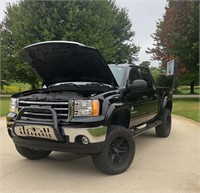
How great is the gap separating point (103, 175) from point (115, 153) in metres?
0.39

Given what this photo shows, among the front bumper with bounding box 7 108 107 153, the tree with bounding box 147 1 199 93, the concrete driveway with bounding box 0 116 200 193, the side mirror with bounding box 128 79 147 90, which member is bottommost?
the concrete driveway with bounding box 0 116 200 193

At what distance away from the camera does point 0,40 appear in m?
20.9

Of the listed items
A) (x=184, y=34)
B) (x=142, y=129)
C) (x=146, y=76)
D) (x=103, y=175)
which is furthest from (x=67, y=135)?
(x=184, y=34)

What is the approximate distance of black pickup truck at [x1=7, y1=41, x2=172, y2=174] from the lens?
3.83 meters

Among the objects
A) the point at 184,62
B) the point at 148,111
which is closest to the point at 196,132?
the point at 148,111

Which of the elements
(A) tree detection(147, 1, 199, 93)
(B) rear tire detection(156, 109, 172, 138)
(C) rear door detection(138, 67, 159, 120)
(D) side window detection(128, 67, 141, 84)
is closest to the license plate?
(D) side window detection(128, 67, 141, 84)

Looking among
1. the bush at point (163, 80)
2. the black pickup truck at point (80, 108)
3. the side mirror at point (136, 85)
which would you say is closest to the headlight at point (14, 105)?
the black pickup truck at point (80, 108)

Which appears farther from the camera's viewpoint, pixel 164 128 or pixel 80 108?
pixel 164 128

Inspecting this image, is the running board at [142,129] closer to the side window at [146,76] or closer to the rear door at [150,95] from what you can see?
the rear door at [150,95]

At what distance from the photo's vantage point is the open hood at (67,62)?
430cm

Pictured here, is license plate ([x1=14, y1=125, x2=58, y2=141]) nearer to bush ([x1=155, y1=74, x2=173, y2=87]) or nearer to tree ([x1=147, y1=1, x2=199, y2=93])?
tree ([x1=147, y1=1, x2=199, y2=93])

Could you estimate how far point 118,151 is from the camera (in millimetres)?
4332

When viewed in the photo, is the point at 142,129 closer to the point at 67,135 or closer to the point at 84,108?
the point at 84,108

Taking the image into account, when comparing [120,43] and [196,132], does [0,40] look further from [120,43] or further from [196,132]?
[196,132]
